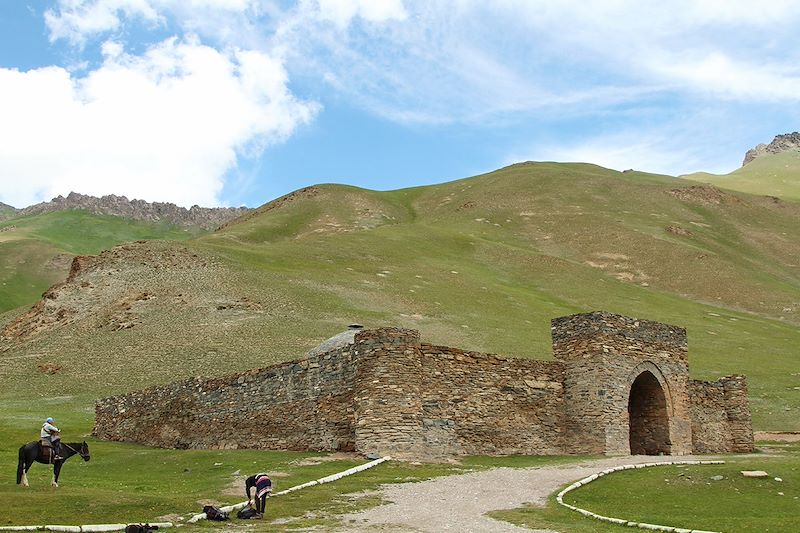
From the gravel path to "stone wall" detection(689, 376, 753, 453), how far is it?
10394 mm

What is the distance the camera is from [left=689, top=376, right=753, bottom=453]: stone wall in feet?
109

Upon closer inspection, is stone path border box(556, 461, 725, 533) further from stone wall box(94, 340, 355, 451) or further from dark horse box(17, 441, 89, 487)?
dark horse box(17, 441, 89, 487)

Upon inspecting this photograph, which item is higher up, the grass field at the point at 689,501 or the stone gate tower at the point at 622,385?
the stone gate tower at the point at 622,385

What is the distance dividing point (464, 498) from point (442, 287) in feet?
203

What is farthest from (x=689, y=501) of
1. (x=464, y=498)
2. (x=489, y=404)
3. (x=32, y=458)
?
(x=32, y=458)

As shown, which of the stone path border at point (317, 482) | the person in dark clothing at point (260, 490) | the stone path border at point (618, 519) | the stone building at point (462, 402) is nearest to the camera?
the stone path border at point (618, 519)

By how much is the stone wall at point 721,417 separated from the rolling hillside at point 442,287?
11.0 m

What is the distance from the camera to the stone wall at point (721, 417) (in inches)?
1310

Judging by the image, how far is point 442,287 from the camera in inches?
3155

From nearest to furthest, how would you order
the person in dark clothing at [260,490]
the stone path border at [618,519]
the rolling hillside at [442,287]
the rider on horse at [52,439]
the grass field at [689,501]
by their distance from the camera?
the stone path border at [618,519], the grass field at [689,501], the person in dark clothing at [260,490], the rider on horse at [52,439], the rolling hillside at [442,287]

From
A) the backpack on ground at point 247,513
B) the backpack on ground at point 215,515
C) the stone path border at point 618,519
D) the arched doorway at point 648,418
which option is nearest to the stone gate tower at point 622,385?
the arched doorway at point 648,418

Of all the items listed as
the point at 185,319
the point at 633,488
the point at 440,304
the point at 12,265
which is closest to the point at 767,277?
the point at 440,304

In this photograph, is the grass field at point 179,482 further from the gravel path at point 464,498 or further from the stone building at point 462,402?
the stone building at point 462,402

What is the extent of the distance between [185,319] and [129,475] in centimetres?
3807
